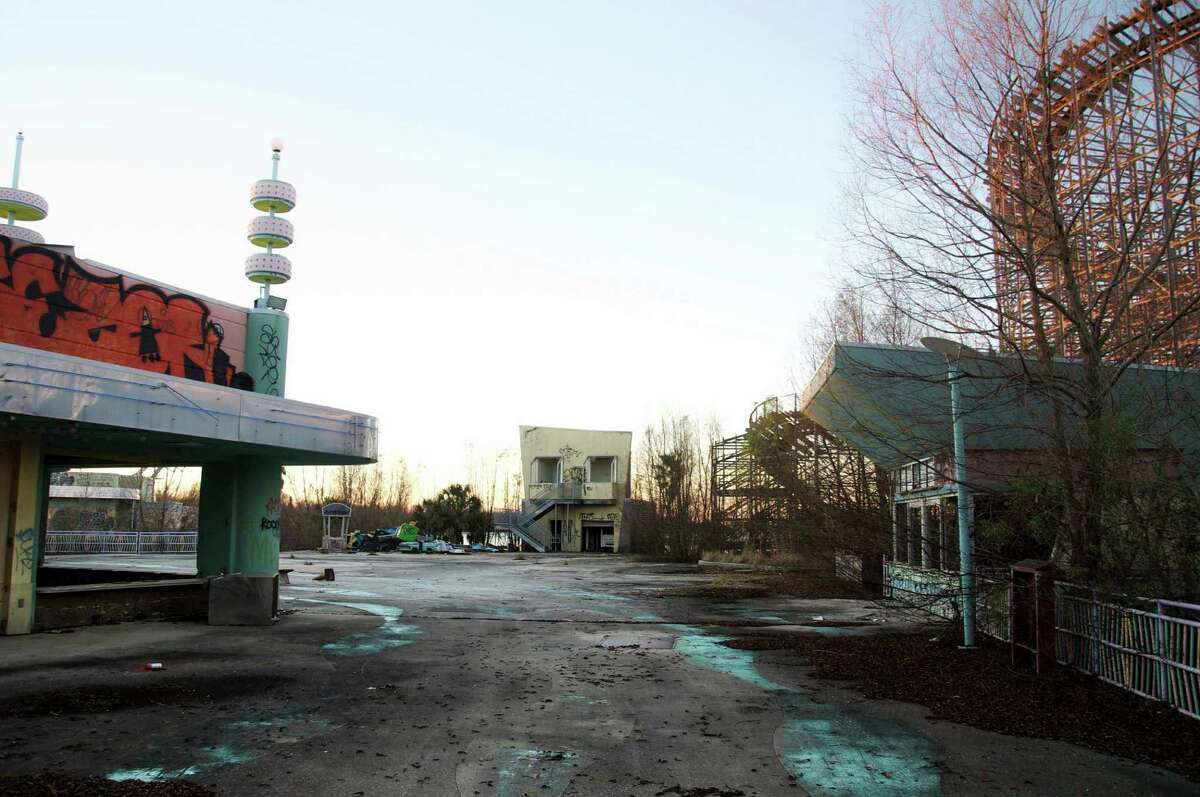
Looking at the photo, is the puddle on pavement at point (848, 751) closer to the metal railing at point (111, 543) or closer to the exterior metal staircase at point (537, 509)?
the metal railing at point (111, 543)

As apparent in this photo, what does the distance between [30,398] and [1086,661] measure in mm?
12440

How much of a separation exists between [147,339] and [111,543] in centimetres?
3266

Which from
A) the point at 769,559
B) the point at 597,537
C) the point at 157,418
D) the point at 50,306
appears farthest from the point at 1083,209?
the point at 597,537

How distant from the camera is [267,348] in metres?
15.9

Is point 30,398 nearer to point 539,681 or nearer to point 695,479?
point 539,681

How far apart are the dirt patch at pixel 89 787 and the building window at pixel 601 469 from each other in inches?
2182

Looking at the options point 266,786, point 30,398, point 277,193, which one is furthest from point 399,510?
point 266,786

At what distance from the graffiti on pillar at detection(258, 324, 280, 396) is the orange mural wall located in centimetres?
33

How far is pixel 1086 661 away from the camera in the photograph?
912 centimetres

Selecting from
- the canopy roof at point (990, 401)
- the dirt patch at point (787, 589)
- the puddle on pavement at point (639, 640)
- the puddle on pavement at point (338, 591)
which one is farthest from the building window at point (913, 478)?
the puddle on pavement at point (338, 591)

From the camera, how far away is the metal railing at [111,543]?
40.2 m

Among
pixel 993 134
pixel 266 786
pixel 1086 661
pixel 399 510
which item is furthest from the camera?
pixel 399 510

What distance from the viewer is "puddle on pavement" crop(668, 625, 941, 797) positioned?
582 cm

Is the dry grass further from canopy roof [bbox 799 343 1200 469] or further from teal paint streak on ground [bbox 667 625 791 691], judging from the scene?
canopy roof [bbox 799 343 1200 469]
